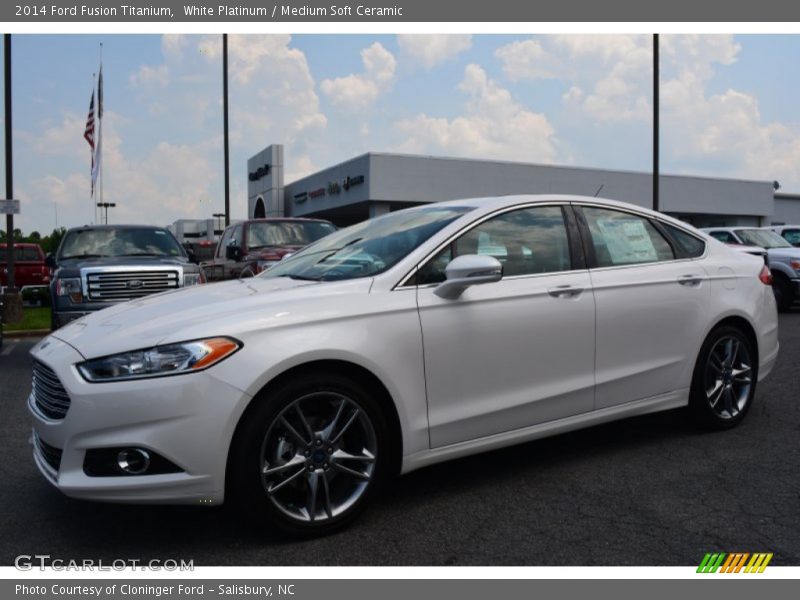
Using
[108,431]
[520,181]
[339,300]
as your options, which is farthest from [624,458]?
[520,181]

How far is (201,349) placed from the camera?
3260 mm

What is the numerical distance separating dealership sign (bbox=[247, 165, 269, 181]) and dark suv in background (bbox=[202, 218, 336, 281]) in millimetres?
41598

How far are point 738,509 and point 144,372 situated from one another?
296 cm

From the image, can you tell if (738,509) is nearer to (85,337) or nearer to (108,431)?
(108,431)

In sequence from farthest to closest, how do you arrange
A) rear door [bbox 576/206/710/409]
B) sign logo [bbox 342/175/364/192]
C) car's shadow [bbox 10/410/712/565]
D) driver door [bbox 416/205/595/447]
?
1. sign logo [bbox 342/175/364/192]
2. rear door [bbox 576/206/710/409]
3. driver door [bbox 416/205/595/447]
4. car's shadow [bbox 10/410/712/565]

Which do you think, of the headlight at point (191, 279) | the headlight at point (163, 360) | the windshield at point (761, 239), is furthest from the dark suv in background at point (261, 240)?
the windshield at point (761, 239)

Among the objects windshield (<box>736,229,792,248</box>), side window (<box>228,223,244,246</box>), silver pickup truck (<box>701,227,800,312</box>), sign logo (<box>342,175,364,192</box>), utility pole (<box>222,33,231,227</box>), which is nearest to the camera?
side window (<box>228,223,244,246</box>)

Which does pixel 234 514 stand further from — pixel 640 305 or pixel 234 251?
pixel 234 251

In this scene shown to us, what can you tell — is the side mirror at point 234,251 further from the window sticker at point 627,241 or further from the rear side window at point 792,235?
the rear side window at point 792,235

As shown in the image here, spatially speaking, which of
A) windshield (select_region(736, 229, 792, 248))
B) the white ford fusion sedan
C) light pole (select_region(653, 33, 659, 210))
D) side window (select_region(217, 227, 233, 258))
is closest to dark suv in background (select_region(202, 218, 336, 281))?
side window (select_region(217, 227, 233, 258))

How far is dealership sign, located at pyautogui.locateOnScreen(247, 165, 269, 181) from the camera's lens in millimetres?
53062

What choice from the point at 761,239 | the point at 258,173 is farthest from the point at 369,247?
the point at 258,173

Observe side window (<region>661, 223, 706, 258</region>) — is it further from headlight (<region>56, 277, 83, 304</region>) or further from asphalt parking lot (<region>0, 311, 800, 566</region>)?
headlight (<region>56, 277, 83, 304</region>)

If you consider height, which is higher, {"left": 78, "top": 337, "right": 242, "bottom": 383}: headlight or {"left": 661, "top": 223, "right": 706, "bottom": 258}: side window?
{"left": 661, "top": 223, "right": 706, "bottom": 258}: side window
